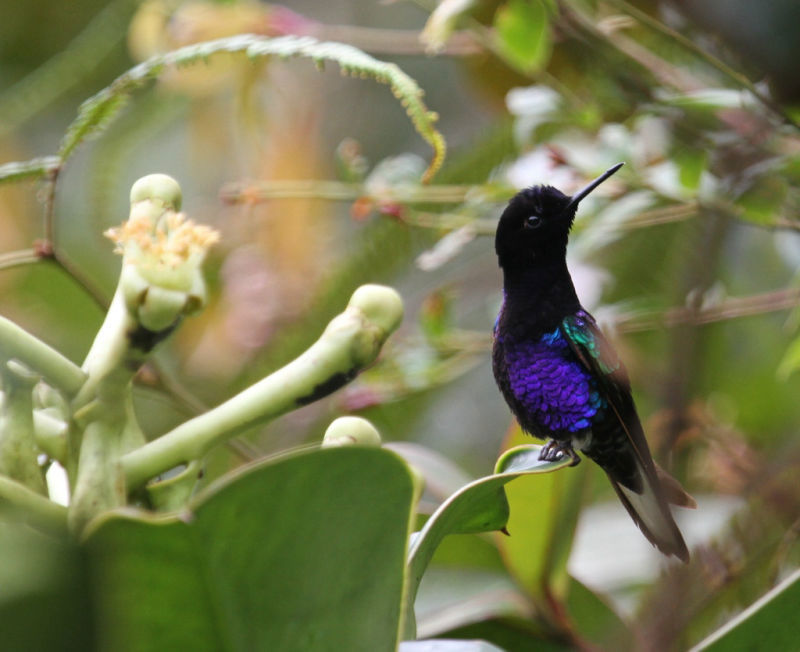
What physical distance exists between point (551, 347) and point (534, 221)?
13 cm

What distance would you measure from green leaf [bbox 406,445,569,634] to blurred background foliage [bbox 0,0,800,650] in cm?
20

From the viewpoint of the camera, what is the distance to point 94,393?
1.77 ft

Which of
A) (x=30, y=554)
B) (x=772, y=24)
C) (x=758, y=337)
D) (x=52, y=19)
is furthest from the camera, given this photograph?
(x=52, y=19)

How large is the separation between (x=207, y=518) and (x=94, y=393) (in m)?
0.14

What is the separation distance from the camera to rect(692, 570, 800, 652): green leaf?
0.56 m

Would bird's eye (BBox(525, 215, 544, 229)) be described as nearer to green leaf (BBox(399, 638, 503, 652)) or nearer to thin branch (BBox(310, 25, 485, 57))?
thin branch (BBox(310, 25, 485, 57))

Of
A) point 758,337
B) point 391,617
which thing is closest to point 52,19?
point 758,337

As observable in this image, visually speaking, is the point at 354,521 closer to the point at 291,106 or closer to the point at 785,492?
the point at 785,492

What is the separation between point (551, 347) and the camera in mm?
1074

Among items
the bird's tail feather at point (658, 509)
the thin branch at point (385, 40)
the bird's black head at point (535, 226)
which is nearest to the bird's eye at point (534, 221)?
the bird's black head at point (535, 226)

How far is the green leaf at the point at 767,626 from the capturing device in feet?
1.85

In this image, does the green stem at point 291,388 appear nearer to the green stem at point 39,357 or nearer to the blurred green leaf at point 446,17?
the green stem at point 39,357

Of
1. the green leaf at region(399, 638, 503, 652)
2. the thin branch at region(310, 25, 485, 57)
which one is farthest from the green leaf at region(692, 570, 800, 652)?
the thin branch at region(310, 25, 485, 57)

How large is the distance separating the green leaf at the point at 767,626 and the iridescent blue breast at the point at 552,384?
50 cm
